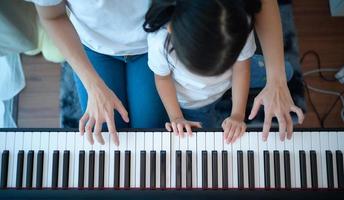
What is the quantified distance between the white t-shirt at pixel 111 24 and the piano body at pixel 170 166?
0.28m

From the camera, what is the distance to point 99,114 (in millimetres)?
958

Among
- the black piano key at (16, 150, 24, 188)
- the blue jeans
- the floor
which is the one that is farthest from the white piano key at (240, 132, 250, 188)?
the floor

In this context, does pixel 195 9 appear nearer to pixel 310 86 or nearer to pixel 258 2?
pixel 258 2

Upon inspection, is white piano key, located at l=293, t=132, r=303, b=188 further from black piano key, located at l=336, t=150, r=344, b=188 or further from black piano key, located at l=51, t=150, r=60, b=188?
black piano key, located at l=51, t=150, r=60, b=188

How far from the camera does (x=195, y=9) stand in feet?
2.33

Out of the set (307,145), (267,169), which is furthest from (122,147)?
(307,145)

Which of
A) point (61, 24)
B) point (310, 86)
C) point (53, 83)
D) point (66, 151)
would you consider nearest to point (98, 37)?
point (61, 24)

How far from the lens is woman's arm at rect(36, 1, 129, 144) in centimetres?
95

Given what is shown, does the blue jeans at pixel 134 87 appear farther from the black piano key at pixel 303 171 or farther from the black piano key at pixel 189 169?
the black piano key at pixel 303 171

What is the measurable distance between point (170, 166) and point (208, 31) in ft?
1.28

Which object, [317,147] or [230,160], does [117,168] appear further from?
[317,147]

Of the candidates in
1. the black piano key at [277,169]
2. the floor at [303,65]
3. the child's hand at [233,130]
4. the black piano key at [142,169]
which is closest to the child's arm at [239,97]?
the child's hand at [233,130]

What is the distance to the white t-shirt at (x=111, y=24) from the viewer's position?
968 millimetres

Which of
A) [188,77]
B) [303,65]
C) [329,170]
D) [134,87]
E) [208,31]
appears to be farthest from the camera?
[303,65]
